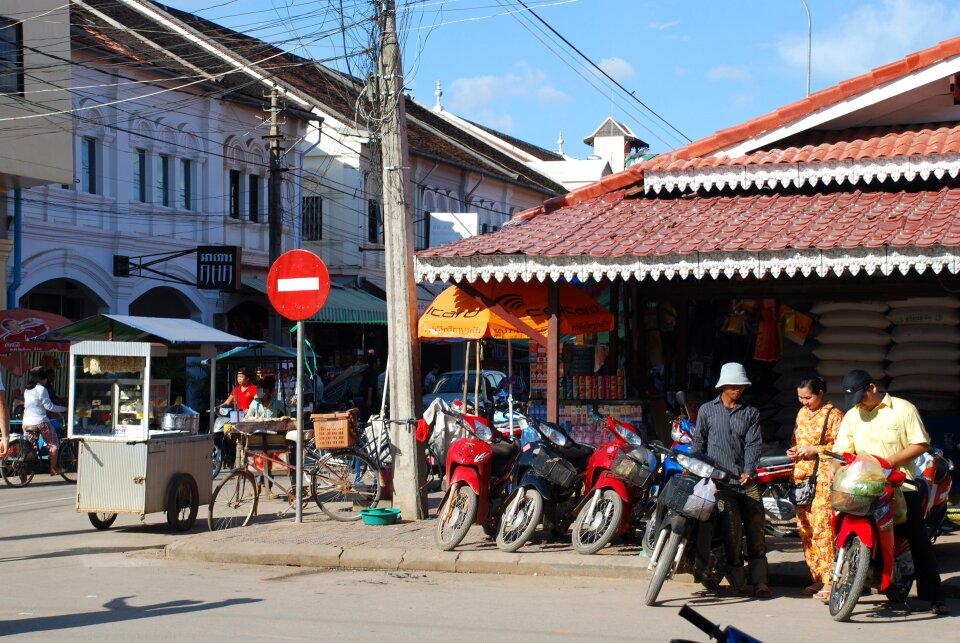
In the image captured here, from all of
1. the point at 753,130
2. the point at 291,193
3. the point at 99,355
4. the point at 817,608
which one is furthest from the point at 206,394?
the point at 817,608

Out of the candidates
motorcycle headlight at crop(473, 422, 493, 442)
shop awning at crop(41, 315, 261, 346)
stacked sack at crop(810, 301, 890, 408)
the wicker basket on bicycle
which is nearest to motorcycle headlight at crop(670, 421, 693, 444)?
motorcycle headlight at crop(473, 422, 493, 442)

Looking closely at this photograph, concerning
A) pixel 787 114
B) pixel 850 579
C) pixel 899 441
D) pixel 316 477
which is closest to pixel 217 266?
pixel 316 477

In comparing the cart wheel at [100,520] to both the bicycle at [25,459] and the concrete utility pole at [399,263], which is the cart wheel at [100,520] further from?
the bicycle at [25,459]

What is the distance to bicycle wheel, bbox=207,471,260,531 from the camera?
1222 cm

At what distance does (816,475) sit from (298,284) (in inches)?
224

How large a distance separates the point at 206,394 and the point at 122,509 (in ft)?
48.2

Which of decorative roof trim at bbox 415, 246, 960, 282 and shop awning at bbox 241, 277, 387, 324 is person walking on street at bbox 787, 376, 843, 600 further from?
shop awning at bbox 241, 277, 387, 324

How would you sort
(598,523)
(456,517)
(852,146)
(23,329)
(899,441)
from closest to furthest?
1. (899,441)
2. (598,523)
3. (456,517)
4. (852,146)
5. (23,329)

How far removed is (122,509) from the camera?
11625mm

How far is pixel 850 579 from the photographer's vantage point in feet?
24.7

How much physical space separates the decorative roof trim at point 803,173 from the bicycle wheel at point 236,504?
5.39 m

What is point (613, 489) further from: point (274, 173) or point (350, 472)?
point (274, 173)

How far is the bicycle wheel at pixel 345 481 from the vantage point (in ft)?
42.5

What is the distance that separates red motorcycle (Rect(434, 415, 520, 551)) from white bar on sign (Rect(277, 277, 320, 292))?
250 centimetres
